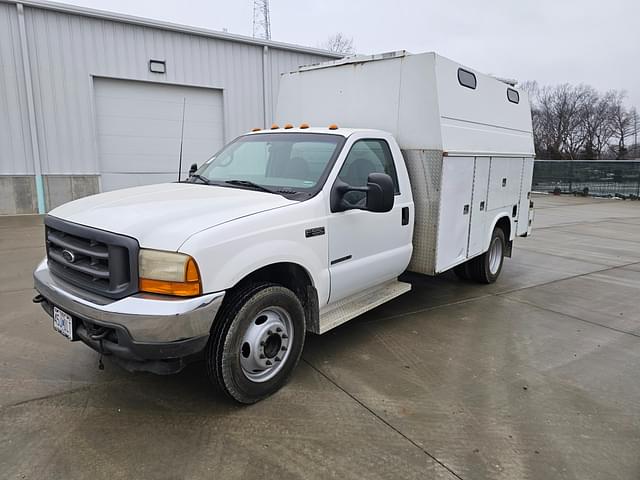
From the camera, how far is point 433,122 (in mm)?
4750

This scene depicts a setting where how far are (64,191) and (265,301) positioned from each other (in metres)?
11.0

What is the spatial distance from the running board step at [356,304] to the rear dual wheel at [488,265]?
6.22 feet

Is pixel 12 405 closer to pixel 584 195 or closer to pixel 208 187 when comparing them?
pixel 208 187

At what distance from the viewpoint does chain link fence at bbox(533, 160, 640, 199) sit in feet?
75.8

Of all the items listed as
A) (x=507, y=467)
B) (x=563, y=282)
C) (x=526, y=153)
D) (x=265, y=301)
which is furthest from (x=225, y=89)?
(x=507, y=467)

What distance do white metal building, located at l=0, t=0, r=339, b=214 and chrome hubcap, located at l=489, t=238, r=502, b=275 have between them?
32.1 ft

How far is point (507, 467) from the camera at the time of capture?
2.73m

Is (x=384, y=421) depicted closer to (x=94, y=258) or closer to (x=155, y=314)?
(x=155, y=314)

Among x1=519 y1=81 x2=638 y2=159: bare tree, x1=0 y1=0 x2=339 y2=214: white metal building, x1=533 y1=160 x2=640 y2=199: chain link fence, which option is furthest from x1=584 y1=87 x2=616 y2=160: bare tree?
x1=0 y1=0 x2=339 y2=214: white metal building

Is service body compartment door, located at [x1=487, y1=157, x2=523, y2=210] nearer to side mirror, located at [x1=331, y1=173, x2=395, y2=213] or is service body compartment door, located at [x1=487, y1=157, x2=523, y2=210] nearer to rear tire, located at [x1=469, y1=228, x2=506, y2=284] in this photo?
rear tire, located at [x1=469, y1=228, x2=506, y2=284]

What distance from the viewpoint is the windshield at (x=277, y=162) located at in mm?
3887

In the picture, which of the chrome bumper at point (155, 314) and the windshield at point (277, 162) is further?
the windshield at point (277, 162)

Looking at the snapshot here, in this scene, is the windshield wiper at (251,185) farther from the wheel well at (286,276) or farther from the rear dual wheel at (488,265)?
the rear dual wheel at (488,265)

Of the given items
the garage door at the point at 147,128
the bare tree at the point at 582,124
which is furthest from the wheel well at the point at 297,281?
the bare tree at the point at 582,124
